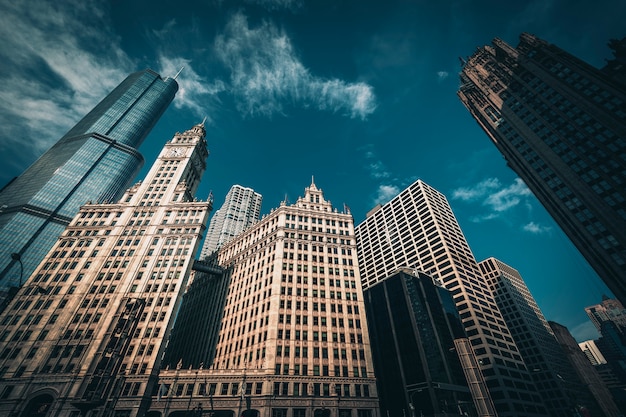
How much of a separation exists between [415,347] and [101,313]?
273ft

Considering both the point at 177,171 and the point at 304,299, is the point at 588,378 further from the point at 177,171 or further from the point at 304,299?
the point at 177,171

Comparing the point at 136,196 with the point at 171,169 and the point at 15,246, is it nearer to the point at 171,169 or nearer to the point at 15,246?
the point at 171,169

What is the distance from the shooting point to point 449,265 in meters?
116

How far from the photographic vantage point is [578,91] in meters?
78.9

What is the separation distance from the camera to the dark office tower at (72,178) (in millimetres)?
128500

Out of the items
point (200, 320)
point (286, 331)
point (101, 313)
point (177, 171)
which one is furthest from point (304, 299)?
point (177, 171)

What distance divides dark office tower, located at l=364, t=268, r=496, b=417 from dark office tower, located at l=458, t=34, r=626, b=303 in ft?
138

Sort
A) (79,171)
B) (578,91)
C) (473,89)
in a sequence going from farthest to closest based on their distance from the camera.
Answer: (79,171), (473,89), (578,91)

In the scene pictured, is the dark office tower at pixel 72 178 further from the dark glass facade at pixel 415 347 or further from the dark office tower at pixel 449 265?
the dark office tower at pixel 449 265

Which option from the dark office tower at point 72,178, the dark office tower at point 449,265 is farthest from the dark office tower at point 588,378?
the dark office tower at point 72,178

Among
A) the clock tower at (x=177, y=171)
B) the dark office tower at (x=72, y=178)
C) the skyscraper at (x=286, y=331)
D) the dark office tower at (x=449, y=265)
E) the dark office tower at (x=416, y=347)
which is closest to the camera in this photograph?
the skyscraper at (x=286, y=331)

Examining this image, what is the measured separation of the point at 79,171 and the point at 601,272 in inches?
8035

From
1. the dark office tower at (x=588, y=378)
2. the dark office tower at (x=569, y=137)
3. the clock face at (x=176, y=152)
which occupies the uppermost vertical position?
the clock face at (x=176, y=152)

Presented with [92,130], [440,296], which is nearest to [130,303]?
[440,296]
